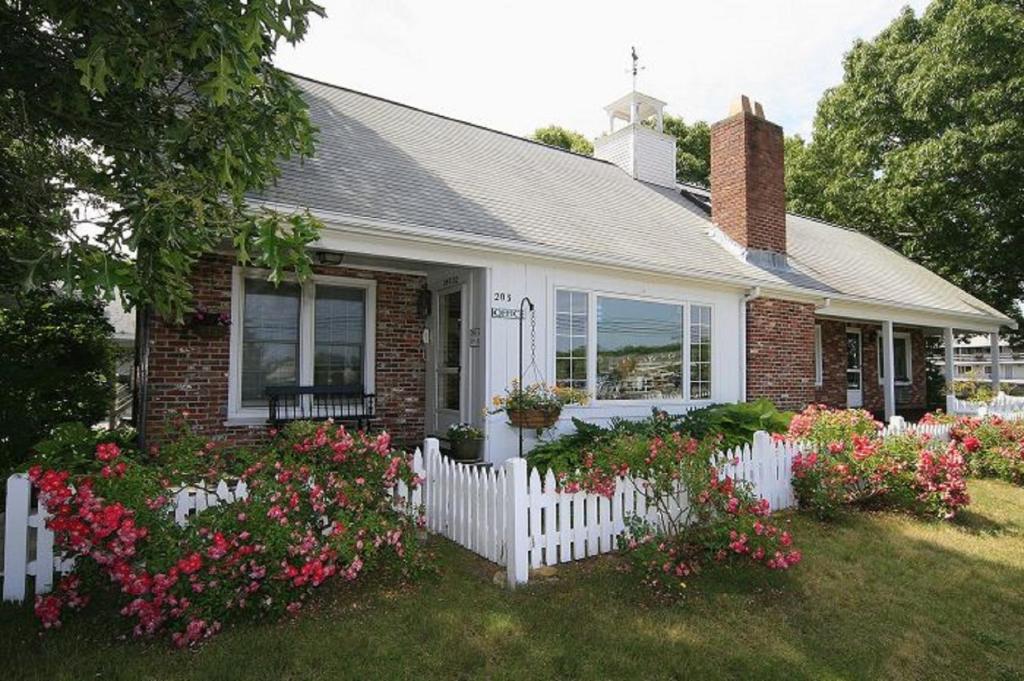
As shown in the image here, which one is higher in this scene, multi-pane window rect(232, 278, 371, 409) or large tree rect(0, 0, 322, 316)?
large tree rect(0, 0, 322, 316)

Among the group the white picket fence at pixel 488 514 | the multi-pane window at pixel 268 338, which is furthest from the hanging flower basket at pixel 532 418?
the multi-pane window at pixel 268 338

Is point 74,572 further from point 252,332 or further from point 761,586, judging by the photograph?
point 761,586

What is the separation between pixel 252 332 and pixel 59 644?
15.0ft

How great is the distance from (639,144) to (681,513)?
12.4 meters

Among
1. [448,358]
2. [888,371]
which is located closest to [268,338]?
[448,358]

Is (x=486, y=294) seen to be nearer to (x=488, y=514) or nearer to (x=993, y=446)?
(x=488, y=514)

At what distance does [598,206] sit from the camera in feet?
38.1

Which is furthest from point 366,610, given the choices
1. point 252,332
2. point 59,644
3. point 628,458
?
point 252,332

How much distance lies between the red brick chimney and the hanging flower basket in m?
6.43

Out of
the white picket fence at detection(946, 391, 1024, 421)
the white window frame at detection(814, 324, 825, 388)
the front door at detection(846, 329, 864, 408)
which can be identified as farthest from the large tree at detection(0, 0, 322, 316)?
the front door at detection(846, 329, 864, 408)

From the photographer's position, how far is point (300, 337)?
311 inches

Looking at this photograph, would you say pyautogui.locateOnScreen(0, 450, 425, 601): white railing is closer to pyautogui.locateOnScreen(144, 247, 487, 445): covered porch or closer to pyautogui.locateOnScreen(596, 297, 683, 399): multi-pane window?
pyautogui.locateOnScreen(144, 247, 487, 445): covered porch

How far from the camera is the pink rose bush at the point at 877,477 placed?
261 inches

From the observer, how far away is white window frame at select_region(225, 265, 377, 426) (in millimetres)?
7266
